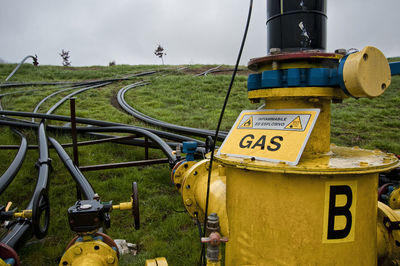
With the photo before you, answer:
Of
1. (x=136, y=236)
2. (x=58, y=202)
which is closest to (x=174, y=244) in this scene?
(x=136, y=236)

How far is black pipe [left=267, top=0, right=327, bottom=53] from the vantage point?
1499 mm

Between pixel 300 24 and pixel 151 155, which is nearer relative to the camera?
pixel 300 24

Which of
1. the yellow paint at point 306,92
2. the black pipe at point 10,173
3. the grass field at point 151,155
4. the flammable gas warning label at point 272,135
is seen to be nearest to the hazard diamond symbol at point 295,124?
the flammable gas warning label at point 272,135

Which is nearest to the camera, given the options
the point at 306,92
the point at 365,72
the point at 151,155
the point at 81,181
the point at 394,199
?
the point at 365,72

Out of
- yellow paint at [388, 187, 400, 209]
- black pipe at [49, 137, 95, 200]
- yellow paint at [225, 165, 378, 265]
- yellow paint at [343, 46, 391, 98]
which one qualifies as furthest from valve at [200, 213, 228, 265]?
yellow paint at [388, 187, 400, 209]

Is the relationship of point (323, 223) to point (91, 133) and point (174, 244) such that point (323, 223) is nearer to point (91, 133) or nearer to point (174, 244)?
point (174, 244)

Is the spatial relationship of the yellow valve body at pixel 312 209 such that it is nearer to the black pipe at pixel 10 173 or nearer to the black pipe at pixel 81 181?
the black pipe at pixel 81 181

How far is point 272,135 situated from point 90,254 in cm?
106

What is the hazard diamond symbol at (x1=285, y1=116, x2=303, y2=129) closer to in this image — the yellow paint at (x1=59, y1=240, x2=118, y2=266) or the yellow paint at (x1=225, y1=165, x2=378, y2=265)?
the yellow paint at (x1=225, y1=165, x2=378, y2=265)

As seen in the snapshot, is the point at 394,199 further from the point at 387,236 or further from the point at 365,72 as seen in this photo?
the point at 365,72

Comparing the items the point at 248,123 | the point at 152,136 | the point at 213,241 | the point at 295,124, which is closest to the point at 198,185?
the point at 248,123

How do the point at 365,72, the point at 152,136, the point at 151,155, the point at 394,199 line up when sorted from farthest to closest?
1. the point at 151,155
2. the point at 152,136
3. the point at 394,199
4. the point at 365,72

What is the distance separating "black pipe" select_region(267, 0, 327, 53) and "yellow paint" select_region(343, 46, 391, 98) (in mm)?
296

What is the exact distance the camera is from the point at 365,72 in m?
1.24
